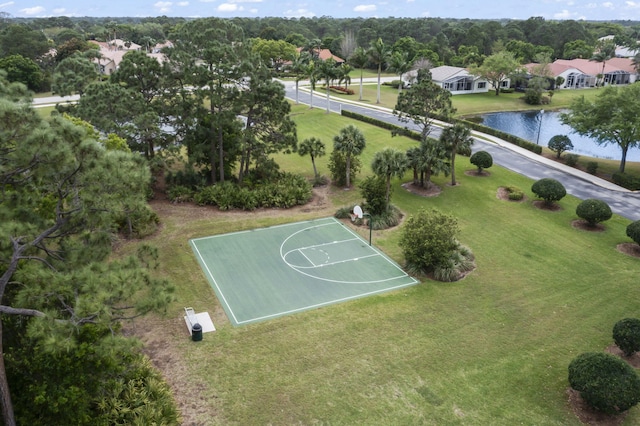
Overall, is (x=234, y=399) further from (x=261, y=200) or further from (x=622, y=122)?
(x=622, y=122)

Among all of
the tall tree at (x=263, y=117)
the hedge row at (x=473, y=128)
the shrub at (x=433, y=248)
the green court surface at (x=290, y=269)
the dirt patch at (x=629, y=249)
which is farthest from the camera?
the hedge row at (x=473, y=128)

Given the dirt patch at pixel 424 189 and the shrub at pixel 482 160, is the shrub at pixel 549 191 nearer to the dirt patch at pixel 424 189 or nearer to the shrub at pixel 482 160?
the shrub at pixel 482 160

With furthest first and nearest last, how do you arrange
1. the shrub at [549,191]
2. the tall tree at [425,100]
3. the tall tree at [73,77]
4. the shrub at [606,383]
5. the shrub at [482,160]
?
the shrub at [482,160]
the tall tree at [73,77]
the tall tree at [425,100]
the shrub at [549,191]
the shrub at [606,383]

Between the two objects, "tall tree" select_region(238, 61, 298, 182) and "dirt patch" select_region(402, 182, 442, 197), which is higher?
"tall tree" select_region(238, 61, 298, 182)

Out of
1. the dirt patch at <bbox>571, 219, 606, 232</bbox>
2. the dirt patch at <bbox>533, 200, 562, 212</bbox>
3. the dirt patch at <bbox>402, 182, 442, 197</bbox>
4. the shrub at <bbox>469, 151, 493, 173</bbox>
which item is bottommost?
the dirt patch at <bbox>571, 219, 606, 232</bbox>

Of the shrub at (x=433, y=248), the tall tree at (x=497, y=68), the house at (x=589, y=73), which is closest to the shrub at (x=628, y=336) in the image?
the shrub at (x=433, y=248)

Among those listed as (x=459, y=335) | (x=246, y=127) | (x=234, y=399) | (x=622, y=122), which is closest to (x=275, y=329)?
(x=234, y=399)

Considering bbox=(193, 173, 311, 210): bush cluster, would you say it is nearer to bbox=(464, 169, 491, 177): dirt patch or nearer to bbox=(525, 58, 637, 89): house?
bbox=(464, 169, 491, 177): dirt patch

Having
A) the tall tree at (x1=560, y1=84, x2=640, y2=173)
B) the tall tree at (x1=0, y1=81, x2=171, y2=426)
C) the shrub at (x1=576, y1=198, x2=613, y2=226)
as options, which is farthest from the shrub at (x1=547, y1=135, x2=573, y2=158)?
the tall tree at (x1=0, y1=81, x2=171, y2=426)
